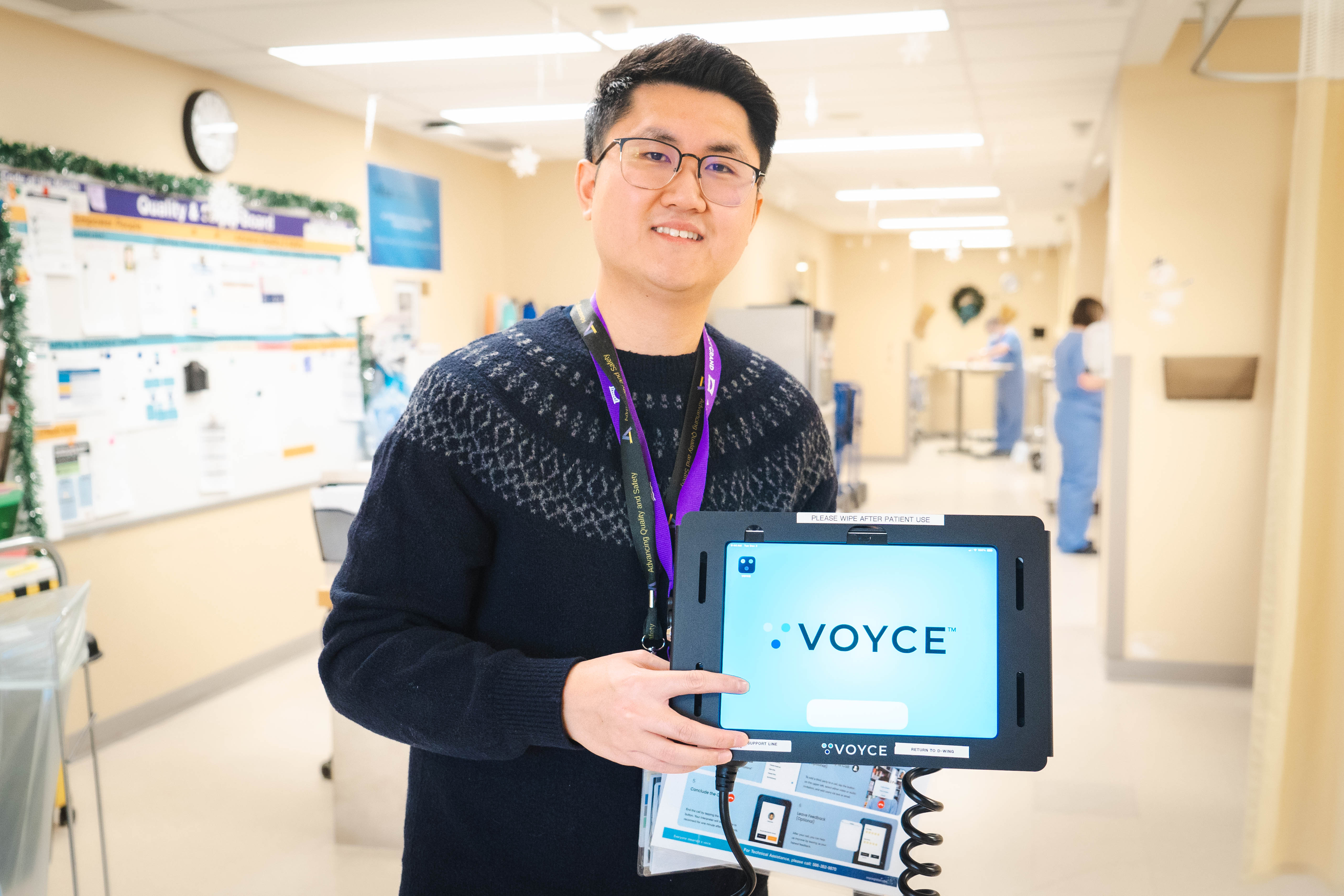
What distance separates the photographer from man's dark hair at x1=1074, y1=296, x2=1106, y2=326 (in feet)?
21.3

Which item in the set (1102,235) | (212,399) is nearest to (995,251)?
(1102,235)

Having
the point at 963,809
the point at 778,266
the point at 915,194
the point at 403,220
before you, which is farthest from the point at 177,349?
the point at 778,266

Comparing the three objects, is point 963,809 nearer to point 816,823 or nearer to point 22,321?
point 816,823

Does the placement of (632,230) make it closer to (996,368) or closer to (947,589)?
(947,589)

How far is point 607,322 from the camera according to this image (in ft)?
3.67

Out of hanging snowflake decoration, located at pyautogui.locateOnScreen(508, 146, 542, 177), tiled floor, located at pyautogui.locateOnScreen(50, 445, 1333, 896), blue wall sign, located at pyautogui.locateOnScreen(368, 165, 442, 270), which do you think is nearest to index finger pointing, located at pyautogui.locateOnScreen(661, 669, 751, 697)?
tiled floor, located at pyautogui.locateOnScreen(50, 445, 1333, 896)

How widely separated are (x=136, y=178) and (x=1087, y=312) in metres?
5.37

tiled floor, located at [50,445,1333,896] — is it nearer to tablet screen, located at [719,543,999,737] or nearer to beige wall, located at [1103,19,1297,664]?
beige wall, located at [1103,19,1297,664]

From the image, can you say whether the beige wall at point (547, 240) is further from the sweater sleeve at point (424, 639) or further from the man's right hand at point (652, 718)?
the man's right hand at point (652, 718)

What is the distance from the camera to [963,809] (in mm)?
3295

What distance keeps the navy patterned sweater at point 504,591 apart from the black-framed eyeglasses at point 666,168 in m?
0.19

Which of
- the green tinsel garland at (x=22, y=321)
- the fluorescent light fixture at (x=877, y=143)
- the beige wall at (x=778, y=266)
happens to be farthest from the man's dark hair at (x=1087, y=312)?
the green tinsel garland at (x=22, y=321)

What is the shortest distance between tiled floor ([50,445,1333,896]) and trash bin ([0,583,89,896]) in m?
0.99

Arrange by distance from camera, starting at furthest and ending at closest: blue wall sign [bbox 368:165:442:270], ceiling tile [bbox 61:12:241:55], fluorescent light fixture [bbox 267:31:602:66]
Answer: blue wall sign [bbox 368:165:442:270] → fluorescent light fixture [bbox 267:31:602:66] → ceiling tile [bbox 61:12:241:55]
